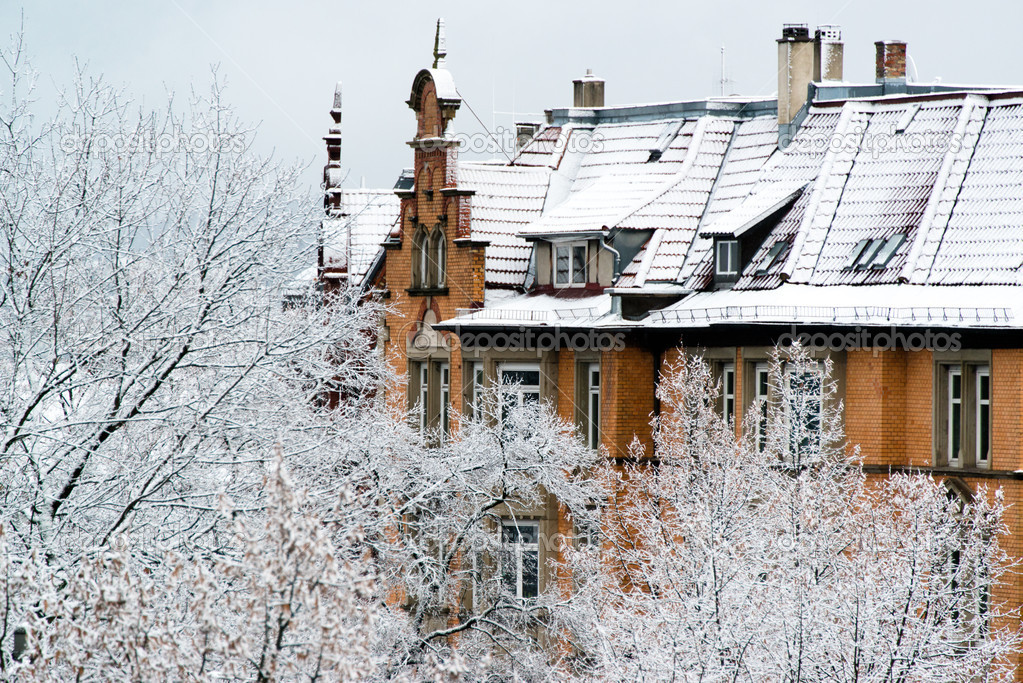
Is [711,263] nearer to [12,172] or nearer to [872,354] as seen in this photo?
[872,354]

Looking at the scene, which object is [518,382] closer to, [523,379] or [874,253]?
[523,379]

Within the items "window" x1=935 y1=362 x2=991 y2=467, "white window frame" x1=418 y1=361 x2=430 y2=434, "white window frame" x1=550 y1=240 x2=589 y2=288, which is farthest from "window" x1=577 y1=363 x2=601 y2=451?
"window" x1=935 y1=362 x2=991 y2=467

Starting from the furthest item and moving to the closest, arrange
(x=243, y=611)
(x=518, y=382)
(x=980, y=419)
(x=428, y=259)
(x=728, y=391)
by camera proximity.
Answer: (x=428, y=259) < (x=518, y=382) < (x=728, y=391) < (x=980, y=419) < (x=243, y=611)

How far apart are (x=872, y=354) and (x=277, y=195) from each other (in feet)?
37.5

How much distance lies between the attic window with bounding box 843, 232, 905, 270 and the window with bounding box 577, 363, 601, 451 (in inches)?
250

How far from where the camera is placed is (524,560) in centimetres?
3600

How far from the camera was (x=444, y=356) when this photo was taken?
3878 centimetres

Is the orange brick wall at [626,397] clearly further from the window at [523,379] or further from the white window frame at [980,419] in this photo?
the white window frame at [980,419]

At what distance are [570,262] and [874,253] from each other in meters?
7.78

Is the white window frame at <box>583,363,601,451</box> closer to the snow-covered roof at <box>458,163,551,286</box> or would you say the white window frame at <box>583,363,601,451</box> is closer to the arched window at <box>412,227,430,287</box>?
the snow-covered roof at <box>458,163,551,286</box>

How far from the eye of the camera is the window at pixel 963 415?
28.6 meters

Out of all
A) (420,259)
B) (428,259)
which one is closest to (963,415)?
(428,259)

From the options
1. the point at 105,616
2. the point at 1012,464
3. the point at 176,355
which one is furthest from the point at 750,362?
the point at 105,616

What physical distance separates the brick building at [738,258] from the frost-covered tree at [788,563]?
1.17m
